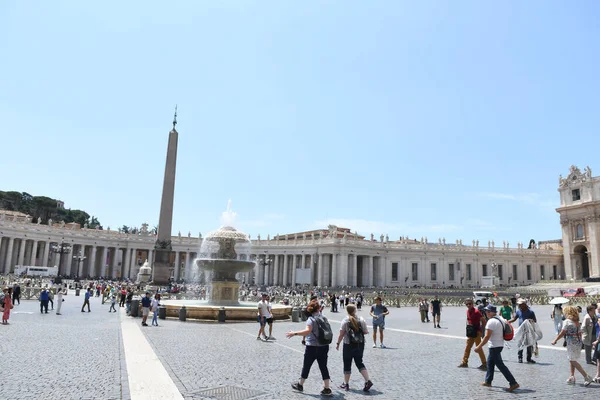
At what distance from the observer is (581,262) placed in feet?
234

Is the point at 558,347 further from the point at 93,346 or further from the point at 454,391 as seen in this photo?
the point at 93,346

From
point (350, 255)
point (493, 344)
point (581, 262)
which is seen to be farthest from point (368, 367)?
point (581, 262)

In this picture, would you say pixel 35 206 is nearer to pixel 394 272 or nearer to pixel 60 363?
pixel 394 272

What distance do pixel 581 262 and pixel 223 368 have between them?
79.2 meters

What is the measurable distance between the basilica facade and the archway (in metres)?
0.14

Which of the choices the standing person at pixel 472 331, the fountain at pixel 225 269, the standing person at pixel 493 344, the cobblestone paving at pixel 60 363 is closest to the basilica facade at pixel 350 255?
the fountain at pixel 225 269

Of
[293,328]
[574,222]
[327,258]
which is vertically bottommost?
[293,328]

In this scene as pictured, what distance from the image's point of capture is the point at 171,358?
9.88m

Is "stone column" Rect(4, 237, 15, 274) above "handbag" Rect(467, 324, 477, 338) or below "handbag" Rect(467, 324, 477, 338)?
above

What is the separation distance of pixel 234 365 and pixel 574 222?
78322mm

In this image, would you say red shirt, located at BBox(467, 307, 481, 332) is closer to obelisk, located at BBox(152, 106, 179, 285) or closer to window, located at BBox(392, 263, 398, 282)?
obelisk, located at BBox(152, 106, 179, 285)

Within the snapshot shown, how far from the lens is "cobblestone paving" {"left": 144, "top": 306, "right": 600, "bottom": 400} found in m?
7.27

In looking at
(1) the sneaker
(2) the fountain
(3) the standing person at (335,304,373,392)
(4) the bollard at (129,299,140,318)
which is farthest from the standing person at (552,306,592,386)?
(4) the bollard at (129,299,140,318)

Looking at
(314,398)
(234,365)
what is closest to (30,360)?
(234,365)
